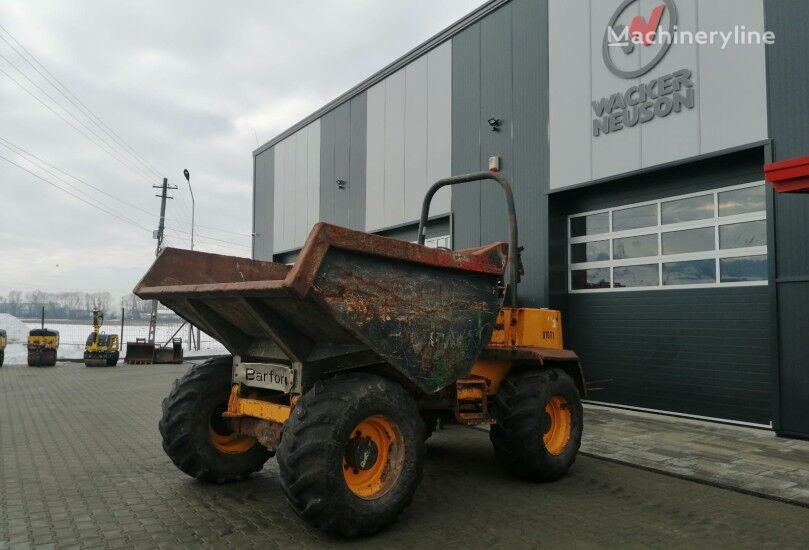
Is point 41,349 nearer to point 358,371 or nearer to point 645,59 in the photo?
point 358,371

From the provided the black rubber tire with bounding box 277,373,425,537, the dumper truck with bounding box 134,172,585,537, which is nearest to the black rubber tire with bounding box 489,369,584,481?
→ the dumper truck with bounding box 134,172,585,537

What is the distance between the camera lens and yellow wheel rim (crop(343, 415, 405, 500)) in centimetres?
416

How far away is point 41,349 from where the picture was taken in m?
19.6

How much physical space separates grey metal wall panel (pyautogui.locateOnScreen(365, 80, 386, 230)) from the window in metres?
5.96

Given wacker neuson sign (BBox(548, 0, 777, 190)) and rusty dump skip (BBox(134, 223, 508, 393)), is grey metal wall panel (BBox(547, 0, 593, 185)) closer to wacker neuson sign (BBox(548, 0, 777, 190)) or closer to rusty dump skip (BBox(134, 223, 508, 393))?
wacker neuson sign (BBox(548, 0, 777, 190))

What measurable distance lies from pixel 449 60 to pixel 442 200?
10.4 ft

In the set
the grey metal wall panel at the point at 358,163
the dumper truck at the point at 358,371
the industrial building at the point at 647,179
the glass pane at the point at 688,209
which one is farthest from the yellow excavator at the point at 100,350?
the glass pane at the point at 688,209

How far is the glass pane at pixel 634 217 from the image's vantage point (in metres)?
9.68

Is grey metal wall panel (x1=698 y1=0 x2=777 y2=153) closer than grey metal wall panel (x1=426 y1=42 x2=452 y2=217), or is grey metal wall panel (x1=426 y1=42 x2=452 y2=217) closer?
grey metal wall panel (x1=698 y1=0 x2=777 y2=153)

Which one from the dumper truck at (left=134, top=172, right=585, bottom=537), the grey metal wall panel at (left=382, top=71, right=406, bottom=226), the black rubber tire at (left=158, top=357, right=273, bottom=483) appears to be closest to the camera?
the dumper truck at (left=134, top=172, right=585, bottom=537)

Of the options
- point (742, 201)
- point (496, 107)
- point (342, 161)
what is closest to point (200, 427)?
point (742, 201)

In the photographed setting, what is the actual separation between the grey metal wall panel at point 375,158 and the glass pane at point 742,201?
27.8 feet

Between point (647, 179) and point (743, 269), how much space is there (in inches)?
83.8

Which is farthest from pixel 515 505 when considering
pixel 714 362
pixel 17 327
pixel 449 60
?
pixel 17 327
